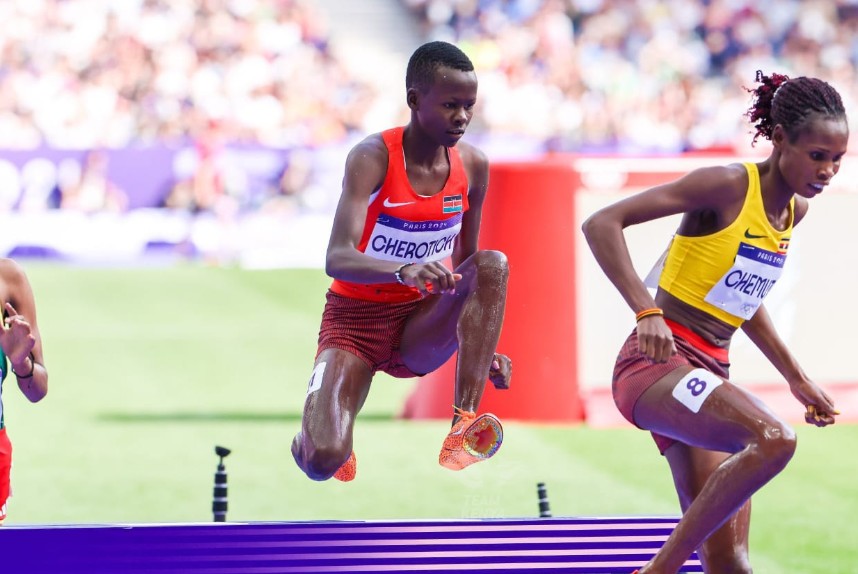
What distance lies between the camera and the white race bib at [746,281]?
215 inches

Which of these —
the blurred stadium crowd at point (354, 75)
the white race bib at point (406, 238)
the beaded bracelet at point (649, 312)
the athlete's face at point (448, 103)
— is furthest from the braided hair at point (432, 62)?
the blurred stadium crowd at point (354, 75)

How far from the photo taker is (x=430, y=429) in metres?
11.1

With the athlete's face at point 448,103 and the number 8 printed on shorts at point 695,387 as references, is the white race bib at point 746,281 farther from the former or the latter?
the athlete's face at point 448,103

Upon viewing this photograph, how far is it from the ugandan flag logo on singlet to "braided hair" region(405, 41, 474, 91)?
0.50m

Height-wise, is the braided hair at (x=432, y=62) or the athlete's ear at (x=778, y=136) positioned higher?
the braided hair at (x=432, y=62)

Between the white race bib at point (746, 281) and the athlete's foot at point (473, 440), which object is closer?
the white race bib at point (746, 281)

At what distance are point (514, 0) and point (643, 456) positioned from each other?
18746mm

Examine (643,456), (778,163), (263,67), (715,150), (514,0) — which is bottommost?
(643,456)

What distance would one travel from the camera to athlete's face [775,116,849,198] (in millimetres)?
5262

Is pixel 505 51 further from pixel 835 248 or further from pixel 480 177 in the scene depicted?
pixel 480 177

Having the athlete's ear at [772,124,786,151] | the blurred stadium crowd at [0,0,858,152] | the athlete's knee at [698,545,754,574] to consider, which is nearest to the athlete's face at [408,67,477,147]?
the athlete's ear at [772,124,786,151]

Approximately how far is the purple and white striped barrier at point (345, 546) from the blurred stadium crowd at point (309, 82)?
1425 cm

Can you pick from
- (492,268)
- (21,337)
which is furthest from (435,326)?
(21,337)

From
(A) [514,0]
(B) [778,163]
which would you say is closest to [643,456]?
(B) [778,163]
